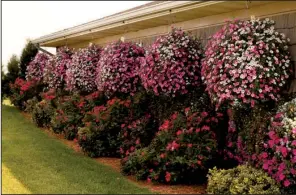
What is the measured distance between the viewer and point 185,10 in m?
8.21

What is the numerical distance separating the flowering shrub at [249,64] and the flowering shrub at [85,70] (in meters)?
5.64

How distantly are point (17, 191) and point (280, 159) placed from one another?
3.74m

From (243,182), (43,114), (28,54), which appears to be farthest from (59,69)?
(243,182)

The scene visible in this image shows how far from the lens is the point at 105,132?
32.1 ft

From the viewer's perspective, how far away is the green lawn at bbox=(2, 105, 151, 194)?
6.85m

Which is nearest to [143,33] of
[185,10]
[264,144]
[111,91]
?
[111,91]

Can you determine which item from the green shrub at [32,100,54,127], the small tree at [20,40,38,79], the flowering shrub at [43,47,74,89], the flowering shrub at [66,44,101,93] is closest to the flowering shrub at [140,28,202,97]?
the flowering shrub at [66,44,101,93]

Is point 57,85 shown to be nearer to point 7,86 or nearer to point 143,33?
point 143,33

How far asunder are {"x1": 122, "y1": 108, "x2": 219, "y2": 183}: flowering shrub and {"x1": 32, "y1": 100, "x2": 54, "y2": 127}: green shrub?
5918 mm

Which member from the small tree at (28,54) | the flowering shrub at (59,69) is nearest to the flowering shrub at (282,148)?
the flowering shrub at (59,69)

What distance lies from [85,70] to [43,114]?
7.81ft

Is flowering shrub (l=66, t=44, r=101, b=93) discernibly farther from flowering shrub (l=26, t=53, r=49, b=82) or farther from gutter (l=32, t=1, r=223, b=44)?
flowering shrub (l=26, t=53, r=49, b=82)

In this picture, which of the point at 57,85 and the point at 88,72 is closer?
the point at 88,72

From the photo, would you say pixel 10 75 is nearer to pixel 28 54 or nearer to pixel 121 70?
pixel 28 54
